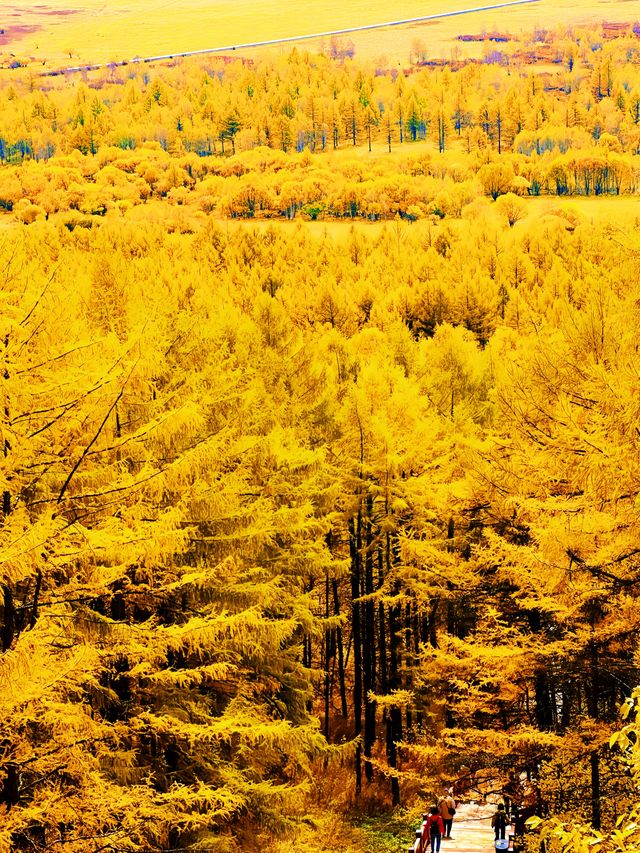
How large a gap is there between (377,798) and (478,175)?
13744 centimetres

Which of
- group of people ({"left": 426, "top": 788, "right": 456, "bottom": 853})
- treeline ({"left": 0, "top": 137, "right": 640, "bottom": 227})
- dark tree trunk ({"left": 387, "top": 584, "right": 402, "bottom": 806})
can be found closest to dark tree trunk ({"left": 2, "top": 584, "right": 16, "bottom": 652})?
group of people ({"left": 426, "top": 788, "right": 456, "bottom": 853})

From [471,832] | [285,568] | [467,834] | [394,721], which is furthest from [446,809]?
[285,568]

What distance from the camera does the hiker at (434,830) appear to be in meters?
15.6

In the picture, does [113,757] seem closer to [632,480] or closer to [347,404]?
[632,480]

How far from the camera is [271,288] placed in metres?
63.4

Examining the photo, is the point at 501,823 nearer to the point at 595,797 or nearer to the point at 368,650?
the point at 595,797

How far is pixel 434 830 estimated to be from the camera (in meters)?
15.7

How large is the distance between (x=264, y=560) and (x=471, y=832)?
7.33 metres

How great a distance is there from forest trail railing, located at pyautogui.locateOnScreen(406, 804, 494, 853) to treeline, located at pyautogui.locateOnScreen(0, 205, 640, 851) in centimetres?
130

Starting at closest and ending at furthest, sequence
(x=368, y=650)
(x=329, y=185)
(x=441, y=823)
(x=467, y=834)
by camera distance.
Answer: (x=441, y=823) < (x=467, y=834) < (x=368, y=650) < (x=329, y=185)

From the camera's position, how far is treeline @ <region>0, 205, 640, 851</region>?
29.1ft

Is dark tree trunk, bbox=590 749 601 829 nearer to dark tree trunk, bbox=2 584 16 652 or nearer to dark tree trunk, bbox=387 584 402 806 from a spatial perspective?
dark tree trunk, bbox=387 584 402 806

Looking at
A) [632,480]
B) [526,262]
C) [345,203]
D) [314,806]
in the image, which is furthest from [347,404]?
[345,203]

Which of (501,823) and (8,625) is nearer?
(8,625)
